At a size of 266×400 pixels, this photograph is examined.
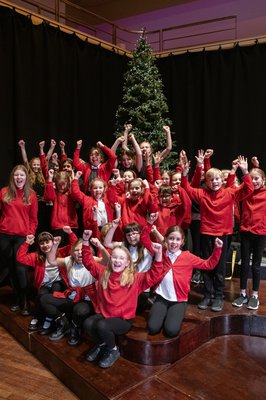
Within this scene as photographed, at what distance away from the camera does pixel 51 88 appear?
5.52 m

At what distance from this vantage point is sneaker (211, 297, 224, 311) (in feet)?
10.3

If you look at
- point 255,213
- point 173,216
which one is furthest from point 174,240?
point 255,213

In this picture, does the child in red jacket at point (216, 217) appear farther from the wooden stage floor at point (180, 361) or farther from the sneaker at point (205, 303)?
the wooden stage floor at point (180, 361)

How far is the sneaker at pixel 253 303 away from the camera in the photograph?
3.21m

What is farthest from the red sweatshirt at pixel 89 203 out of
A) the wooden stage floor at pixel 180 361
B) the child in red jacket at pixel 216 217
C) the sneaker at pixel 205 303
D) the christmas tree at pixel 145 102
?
the christmas tree at pixel 145 102

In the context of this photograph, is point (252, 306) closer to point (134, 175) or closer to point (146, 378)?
point (146, 378)

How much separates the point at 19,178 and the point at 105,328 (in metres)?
1.63

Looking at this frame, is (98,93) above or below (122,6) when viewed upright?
below

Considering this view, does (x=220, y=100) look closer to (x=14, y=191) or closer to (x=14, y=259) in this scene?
(x=14, y=191)

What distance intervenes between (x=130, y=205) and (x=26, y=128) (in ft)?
8.22

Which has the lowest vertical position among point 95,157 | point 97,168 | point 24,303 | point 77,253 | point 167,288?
point 24,303

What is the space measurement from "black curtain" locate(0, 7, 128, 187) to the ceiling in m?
1.69

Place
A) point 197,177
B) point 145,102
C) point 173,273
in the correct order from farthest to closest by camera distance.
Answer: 1. point 145,102
2. point 197,177
3. point 173,273

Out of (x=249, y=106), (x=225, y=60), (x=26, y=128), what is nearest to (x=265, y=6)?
(x=225, y=60)
